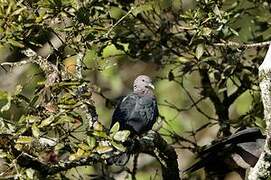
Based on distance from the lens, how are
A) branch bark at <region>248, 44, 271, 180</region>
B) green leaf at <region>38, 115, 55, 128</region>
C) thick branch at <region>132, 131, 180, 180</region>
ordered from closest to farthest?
green leaf at <region>38, 115, 55, 128</region>
branch bark at <region>248, 44, 271, 180</region>
thick branch at <region>132, 131, 180, 180</region>

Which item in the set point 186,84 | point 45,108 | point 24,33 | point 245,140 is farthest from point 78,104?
point 186,84

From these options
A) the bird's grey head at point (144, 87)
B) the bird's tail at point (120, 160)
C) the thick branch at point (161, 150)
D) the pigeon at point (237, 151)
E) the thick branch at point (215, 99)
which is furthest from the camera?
the bird's grey head at point (144, 87)

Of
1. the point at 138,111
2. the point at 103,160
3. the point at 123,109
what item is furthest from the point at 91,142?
the point at 138,111

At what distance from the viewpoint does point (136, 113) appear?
496 cm

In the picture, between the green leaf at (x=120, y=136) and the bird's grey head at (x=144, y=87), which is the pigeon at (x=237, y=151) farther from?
the green leaf at (x=120, y=136)

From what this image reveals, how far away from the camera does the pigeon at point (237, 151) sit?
422 cm

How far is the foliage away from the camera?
9.36 feet

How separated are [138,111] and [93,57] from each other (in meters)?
1.09

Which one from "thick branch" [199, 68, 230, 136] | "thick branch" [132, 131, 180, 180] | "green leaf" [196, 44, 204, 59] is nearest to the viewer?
"thick branch" [132, 131, 180, 180]

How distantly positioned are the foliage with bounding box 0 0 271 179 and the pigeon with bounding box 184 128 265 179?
326mm

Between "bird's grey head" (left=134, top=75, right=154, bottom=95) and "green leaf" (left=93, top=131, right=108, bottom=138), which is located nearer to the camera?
"green leaf" (left=93, top=131, right=108, bottom=138)

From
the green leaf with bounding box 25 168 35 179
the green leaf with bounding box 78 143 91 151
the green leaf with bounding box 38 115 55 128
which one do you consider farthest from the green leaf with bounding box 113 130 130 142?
the green leaf with bounding box 25 168 35 179

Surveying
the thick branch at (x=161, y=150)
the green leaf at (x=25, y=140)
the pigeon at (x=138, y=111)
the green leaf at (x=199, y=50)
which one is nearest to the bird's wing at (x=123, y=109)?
the pigeon at (x=138, y=111)

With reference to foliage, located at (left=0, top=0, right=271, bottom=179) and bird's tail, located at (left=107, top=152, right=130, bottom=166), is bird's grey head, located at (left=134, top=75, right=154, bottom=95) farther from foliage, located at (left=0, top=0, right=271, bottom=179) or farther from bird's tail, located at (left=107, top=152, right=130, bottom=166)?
bird's tail, located at (left=107, top=152, right=130, bottom=166)
